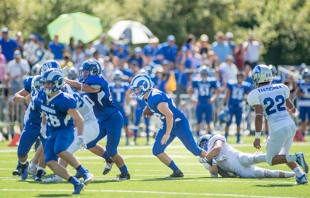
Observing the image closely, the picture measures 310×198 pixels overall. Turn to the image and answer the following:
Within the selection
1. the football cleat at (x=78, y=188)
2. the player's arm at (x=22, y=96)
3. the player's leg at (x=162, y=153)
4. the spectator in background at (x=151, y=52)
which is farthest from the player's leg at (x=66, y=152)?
the spectator in background at (x=151, y=52)

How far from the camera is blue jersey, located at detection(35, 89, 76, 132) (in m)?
11.0

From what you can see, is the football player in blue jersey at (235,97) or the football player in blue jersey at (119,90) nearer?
the football player in blue jersey at (119,90)

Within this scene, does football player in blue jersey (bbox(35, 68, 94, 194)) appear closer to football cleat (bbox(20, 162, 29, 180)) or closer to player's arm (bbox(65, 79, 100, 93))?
player's arm (bbox(65, 79, 100, 93))

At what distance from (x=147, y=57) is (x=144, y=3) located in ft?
45.7

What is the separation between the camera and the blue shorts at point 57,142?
1101cm

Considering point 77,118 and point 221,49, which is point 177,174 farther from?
point 221,49

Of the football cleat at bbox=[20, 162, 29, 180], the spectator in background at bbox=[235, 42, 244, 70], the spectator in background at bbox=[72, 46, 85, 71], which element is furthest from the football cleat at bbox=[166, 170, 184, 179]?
the spectator in background at bbox=[235, 42, 244, 70]

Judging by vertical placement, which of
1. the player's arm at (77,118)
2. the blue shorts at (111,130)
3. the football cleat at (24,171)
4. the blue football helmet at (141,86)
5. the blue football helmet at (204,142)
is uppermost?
the blue football helmet at (141,86)

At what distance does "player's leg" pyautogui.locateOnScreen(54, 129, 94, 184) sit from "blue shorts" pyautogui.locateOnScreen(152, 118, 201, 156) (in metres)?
2.14

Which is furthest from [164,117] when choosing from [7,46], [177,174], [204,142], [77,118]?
[7,46]

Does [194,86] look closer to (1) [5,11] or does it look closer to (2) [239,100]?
(2) [239,100]

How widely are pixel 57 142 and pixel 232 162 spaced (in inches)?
113

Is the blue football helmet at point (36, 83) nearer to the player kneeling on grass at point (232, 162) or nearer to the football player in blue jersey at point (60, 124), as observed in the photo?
the football player in blue jersey at point (60, 124)

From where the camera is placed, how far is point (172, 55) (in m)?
24.8
